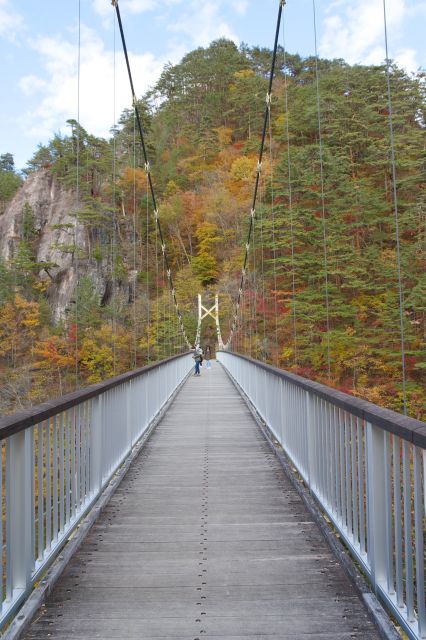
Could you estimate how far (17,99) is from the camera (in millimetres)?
7344

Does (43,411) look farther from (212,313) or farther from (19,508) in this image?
(212,313)

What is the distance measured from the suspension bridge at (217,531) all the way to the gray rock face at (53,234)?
2739 cm

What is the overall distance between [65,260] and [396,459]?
104 ft

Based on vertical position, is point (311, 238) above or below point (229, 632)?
above

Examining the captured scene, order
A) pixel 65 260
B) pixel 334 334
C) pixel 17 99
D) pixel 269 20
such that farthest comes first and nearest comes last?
pixel 65 260
pixel 334 334
pixel 269 20
pixel 17 99

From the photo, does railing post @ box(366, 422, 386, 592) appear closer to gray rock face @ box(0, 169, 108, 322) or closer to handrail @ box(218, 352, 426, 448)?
handrail @ box(218, 352, 426, 448)

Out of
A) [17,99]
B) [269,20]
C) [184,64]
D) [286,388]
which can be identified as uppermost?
[184,64]

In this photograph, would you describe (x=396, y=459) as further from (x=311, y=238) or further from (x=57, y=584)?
(x=311, y=238)

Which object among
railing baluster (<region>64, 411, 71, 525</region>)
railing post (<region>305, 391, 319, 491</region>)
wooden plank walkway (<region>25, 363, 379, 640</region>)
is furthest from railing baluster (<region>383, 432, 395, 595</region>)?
railing baluster (<region>64, 411, 71, 525</region>)

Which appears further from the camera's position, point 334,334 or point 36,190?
point 36,190

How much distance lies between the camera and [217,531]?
276 centimetres

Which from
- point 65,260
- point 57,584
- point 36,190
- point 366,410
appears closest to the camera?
Result: point 366,410

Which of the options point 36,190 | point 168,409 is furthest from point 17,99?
point 36,190

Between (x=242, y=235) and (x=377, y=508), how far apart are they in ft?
99.7
